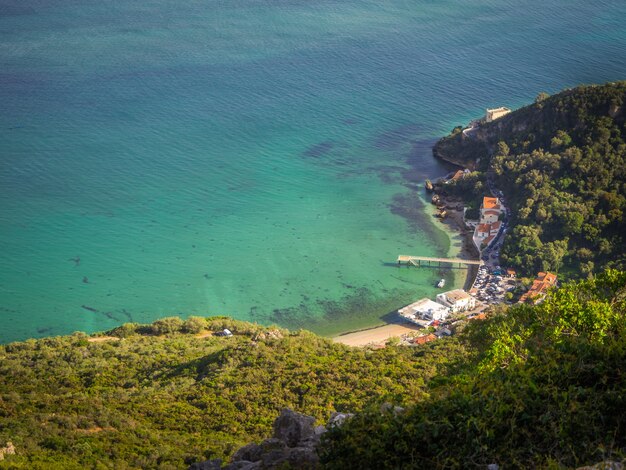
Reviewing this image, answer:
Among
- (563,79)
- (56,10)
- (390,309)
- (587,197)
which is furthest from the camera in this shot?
(56,10)

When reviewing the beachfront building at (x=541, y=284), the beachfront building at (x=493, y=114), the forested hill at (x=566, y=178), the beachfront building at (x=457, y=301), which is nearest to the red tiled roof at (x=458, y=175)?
the forested hill at (x=566, y=178)

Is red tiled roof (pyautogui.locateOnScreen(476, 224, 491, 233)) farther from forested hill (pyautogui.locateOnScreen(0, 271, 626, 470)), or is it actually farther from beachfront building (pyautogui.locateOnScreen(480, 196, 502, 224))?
forested hill (pyautogui.locateOnScreen(0, 271, 626, 470))

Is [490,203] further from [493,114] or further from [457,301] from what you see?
[493,114]

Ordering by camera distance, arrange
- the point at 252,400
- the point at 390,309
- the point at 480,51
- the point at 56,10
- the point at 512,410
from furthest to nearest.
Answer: the point at 56,10 → the point at 480,51 → the point at 390,309 → the point at 252,400 → the point at 512,410

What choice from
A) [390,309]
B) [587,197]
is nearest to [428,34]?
[587,197]

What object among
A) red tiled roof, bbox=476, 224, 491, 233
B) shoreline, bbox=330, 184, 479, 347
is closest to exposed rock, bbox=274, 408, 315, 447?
shoreline, bbox=330, 184, 479, 347

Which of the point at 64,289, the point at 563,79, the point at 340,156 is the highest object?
the point at 563,79

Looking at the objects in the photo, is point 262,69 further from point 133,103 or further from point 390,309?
point 390,309

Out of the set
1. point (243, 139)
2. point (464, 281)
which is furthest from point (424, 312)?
point (243, 139)
